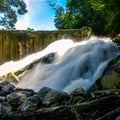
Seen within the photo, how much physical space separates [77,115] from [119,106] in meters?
0.73

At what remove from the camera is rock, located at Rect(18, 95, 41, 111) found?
8.23 metres

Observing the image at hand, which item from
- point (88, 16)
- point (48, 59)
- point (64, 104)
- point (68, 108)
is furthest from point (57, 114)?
point (88, 16)

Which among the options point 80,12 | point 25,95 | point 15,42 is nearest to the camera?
point 25,95

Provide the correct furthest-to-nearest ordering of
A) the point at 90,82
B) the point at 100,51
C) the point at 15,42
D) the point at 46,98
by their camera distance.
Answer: the point at 15,42 < the point at 100,51 < the point at 90,82 < the point at 46,98

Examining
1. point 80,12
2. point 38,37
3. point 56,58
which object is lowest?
point 56,58

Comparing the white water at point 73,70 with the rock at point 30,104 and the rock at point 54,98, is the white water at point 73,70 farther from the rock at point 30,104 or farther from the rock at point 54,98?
the rock at point 30,104

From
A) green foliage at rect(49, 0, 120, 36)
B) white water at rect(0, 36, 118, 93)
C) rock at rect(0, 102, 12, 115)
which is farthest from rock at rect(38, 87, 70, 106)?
green foliage at rect(49, 0, 120, 36)

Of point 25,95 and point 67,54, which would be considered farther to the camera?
point 67,54

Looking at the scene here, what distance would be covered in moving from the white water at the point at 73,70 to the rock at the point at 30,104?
13.6ft

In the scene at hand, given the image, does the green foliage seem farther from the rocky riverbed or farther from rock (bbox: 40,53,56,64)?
the rocky riverbed

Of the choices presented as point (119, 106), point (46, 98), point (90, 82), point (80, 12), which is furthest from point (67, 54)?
point (80, 12)

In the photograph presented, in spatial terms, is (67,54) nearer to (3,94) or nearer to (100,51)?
(100,51)

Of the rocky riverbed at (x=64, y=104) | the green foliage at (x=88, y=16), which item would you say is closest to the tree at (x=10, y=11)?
the green foliage at (x=88, y=16)

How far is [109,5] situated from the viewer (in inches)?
772
